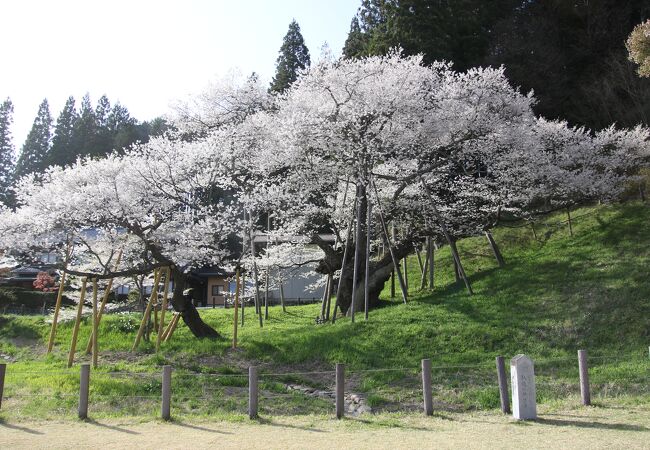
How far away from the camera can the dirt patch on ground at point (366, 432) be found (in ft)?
22.7

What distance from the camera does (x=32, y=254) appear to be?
17.9 meters

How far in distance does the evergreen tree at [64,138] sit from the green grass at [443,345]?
29.4 metres

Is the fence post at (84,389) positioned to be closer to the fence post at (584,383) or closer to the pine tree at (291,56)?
the fence post at (584,383)

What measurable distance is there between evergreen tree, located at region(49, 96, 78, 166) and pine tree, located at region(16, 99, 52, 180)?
101cm

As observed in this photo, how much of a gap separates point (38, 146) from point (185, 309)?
40.0 meters

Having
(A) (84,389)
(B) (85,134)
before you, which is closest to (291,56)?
(B) (85,134)

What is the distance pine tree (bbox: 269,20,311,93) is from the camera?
3750cm

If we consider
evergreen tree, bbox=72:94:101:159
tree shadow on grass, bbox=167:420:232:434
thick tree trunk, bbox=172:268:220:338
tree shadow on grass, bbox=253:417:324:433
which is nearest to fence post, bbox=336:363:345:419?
tree shadow on grass, bbox=253:417:324:433

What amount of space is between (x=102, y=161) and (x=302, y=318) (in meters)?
10.0

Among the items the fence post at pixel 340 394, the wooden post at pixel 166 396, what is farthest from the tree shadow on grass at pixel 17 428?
the fence post at pixel 340 394

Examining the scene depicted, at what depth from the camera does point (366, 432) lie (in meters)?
7.83

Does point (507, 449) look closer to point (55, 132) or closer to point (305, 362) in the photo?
point (305, 362)

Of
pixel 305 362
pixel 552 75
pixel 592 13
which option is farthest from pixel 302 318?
pixel 592 13

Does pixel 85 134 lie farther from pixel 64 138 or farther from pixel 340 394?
pixel 340 394
